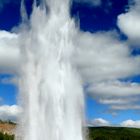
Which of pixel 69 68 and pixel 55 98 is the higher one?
pixel 69 68

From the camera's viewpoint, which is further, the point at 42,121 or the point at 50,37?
the point at 50,37

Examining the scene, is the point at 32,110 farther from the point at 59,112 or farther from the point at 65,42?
the point at 65,42

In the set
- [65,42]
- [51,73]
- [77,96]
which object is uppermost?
[65,42]

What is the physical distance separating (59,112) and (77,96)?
2.07 m

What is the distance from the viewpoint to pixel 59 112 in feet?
96.9

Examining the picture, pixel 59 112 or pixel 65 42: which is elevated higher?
pixel 65 42

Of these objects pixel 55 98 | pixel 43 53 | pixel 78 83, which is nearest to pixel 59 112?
pixel 55 98

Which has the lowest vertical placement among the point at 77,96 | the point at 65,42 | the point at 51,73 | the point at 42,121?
the point at 42,121

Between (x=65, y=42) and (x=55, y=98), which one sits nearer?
(x=55, y=98)

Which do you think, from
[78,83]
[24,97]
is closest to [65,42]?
[78,83]

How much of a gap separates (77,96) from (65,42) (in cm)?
477

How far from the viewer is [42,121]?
29.7 metres

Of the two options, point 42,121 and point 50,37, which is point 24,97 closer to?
point 42,121

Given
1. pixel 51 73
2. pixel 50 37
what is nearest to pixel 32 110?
pixel 51 73
